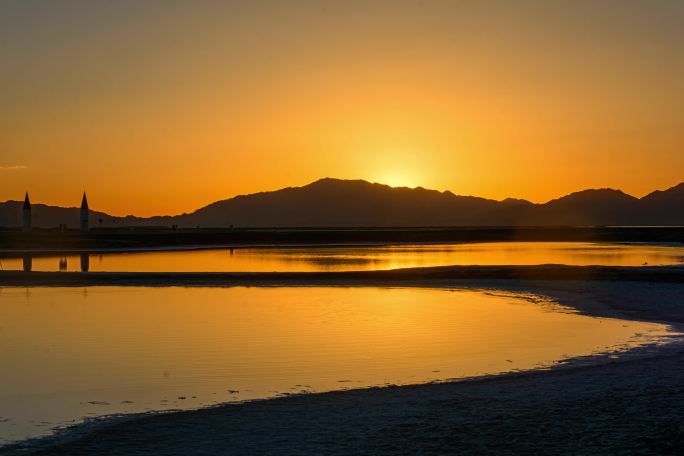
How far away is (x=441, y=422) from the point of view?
11.7 m

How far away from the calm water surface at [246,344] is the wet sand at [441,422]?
104 cm

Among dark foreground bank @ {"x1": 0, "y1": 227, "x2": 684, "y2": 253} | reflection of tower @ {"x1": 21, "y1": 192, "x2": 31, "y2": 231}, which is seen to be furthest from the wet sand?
reflection of tower @ {"x1": 21, "y1": 192, "x2": 31, "y2": 231}

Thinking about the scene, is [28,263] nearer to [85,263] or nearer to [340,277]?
[85,263]

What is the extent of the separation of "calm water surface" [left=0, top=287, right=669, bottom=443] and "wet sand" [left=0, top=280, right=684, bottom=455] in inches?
40.8

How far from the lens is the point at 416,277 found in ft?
133

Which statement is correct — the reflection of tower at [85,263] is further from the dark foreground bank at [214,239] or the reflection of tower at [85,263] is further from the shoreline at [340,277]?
the dark foreground bank at [214,239]

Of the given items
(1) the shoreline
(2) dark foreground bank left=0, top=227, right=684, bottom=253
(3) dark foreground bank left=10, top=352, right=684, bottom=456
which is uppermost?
(2) dark foreground bank left=0, top=227, right=684, bottom=253

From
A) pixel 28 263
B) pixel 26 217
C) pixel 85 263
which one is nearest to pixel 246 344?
pixel 85 263

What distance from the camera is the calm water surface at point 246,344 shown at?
14.0 meters

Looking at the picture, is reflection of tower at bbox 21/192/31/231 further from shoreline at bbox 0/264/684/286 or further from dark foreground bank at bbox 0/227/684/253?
shoreline at bbox 0/264/684/286

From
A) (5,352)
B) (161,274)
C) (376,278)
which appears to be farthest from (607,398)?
(161,274)

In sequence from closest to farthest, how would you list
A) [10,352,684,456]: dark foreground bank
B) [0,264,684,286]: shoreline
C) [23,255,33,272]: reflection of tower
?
[10,352,684,456]: dark foreground bank
[0,264,684,286]: shoreline
[23,255,33,272]: reflection of tower

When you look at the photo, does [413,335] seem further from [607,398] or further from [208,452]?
[208,452]

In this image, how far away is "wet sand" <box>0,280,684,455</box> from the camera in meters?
10.4
